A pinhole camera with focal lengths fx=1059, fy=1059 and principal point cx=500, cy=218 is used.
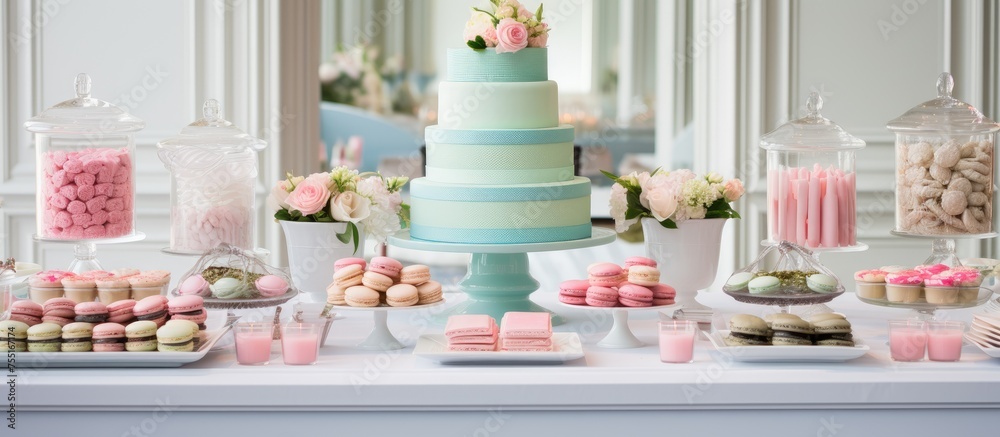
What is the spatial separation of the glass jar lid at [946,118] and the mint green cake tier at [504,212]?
741mm

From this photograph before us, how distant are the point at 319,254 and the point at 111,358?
0.57 meters

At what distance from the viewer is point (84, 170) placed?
7.47ft

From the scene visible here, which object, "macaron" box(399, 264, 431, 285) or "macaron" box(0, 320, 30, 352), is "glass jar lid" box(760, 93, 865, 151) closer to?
"macaron" box(399, 264, 431, 285)

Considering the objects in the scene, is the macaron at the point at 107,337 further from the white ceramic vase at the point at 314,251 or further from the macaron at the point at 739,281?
the macaron at the point at 739,281

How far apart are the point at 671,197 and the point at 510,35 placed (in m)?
0.48

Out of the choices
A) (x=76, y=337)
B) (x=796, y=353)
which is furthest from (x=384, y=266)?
(x=796, y=353)

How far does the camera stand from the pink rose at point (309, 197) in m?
2.23

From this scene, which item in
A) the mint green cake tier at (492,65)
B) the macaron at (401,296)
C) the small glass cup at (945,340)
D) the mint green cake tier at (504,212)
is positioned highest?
the mint green cake tier at (492,65)

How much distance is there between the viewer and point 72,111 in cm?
237

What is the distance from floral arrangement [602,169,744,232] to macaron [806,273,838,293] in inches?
11.8

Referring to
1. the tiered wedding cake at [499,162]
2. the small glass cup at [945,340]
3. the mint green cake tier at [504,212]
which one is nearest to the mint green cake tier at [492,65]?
the tiered wedding cake at [499,162]

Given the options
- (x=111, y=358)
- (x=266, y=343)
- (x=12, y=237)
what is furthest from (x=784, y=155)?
(x=12, y=237)

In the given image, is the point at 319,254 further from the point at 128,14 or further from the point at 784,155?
the point at 128,14

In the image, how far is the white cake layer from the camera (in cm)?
222
